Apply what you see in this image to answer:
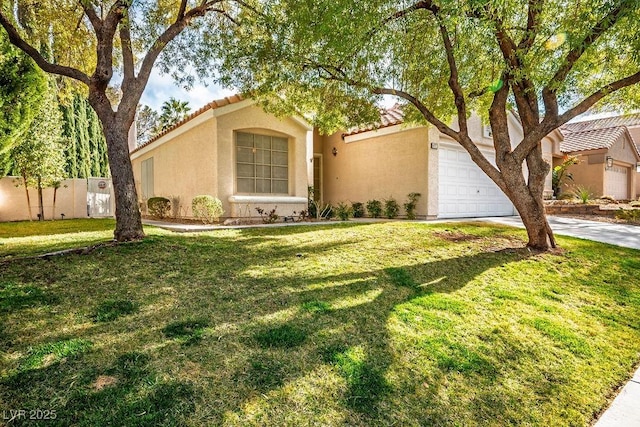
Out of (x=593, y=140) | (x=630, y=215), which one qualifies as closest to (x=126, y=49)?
(x=630, y=215)

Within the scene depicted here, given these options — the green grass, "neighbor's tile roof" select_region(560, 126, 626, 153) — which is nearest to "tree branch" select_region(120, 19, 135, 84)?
the green grass

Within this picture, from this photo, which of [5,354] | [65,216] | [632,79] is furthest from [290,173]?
[65,216]

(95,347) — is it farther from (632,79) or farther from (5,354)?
(632,79)

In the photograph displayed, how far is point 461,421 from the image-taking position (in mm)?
2846

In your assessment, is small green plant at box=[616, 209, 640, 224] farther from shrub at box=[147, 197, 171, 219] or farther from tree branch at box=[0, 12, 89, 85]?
shrub at box=[147, 197, 171, 219]

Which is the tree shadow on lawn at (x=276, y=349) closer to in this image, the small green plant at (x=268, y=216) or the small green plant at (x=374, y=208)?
the small green plant at (x=268, y=216)

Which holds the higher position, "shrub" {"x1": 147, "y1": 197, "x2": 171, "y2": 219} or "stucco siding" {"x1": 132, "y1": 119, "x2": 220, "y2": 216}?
"stucco siding" {"x1": 132, "y1": 119, "x2": 220, "y2": 216}

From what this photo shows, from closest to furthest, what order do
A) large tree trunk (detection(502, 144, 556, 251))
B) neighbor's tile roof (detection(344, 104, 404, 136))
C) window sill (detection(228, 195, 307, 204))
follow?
large tree trunk (detection(502, 144, 556, 251)) → window sill (detection(228, 195, 307, 204)) → neighbor's tile roof (detection(344, 104, 404, 136))

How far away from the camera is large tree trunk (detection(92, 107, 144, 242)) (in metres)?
6.62

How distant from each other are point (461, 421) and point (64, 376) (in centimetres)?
311

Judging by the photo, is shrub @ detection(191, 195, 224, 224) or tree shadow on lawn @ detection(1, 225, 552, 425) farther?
shrub @ detection(191, 195, 224, 224)

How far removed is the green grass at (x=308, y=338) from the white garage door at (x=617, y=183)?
20810 millimetres

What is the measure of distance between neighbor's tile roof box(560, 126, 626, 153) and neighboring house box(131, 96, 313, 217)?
66.1 feet

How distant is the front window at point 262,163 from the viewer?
11852 millimetres
